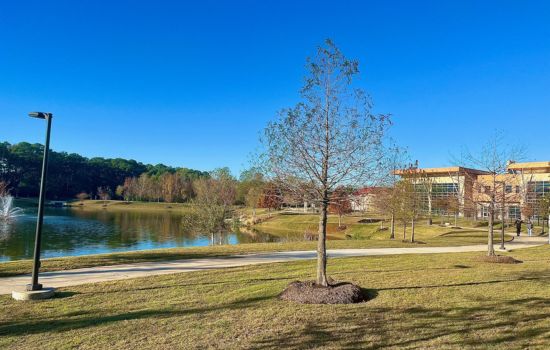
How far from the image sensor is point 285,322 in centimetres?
666

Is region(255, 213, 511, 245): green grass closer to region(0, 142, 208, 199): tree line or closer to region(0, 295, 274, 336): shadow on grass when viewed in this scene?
region(0, 295, 274, 336): shadow on grass

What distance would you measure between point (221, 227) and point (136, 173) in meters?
125

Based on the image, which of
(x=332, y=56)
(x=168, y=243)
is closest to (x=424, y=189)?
(x=168, y=243)

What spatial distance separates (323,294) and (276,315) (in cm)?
137

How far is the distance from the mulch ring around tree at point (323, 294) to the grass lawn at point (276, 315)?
11.8 inches

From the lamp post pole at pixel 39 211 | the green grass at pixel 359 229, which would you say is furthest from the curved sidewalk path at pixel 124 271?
the green grass at pixel 359 229

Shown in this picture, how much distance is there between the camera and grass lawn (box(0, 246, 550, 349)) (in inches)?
230

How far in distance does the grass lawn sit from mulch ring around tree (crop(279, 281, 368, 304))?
0.30 m

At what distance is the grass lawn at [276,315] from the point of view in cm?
584

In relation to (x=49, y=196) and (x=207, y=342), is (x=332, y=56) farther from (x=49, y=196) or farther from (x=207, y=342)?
(x=49, y=196)

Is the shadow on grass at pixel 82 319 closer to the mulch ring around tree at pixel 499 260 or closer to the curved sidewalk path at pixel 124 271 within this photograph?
the curved sidewalk path at pixel 124 271

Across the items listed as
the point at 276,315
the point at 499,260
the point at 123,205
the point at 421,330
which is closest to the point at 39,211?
the point at 276,315

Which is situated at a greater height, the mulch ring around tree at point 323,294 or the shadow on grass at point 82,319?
the mulch ring around tree at point 323,294

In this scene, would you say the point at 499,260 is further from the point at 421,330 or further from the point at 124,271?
the point at 124,271
